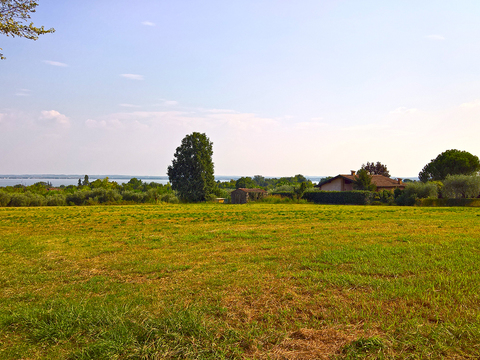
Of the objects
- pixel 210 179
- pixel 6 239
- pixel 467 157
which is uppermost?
pixel 467 157

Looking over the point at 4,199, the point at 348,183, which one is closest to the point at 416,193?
the point at 348,183

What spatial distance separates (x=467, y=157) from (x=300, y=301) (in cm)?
5638

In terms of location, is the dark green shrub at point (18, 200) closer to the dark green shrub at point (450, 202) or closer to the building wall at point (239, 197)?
the building wall at point (239, 197)

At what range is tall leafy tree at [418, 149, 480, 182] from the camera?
1833 inches

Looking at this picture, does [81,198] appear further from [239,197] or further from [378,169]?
[378,169]

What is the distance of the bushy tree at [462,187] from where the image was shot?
30000mm

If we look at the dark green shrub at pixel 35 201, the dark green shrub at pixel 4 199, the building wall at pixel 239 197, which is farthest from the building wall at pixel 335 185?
the dark green shrub at pixel 4 199

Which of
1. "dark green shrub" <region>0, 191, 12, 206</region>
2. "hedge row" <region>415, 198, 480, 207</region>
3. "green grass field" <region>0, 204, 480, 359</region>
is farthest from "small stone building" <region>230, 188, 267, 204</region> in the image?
"green grass field" <region>0, 204, 480, 359</region>

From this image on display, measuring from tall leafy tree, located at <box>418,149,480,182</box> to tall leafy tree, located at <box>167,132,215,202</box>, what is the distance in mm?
38967

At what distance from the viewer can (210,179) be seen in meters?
50.8

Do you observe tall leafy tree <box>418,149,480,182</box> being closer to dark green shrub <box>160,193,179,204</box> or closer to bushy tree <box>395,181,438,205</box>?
bushy tree <box>395,181,438,205</box>

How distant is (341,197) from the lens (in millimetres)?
38250

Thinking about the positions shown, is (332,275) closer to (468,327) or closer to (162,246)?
(468,327)

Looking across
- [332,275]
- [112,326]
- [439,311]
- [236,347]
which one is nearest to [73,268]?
[112,326]
